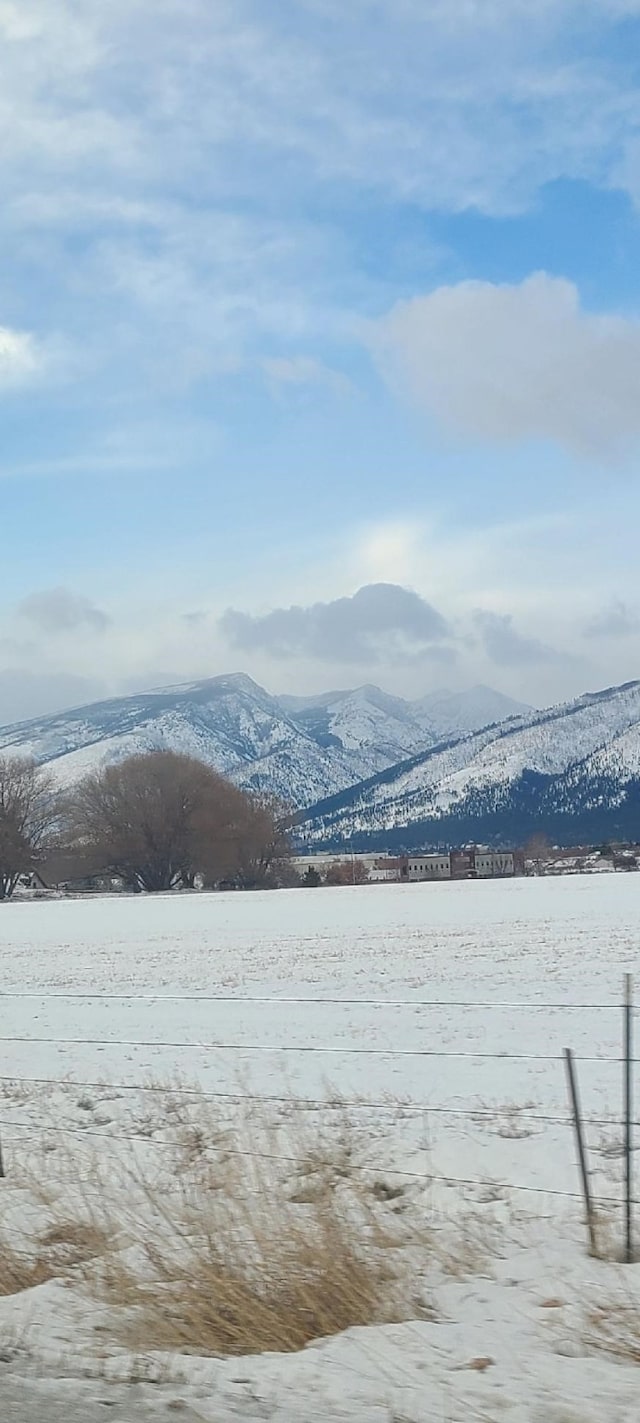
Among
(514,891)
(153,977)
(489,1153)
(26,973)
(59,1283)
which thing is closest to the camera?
(59,1283)

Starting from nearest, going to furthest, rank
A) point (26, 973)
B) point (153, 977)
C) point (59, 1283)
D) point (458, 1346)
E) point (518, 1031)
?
point (458, 1346)
point (59, 1283)
point (518, 1031)
point (153, 977)
point (26, 973)

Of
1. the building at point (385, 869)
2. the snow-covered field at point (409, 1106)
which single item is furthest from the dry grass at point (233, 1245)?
the building at point (385, 869)

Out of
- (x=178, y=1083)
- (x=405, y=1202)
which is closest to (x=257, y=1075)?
(x=178, y=1083)

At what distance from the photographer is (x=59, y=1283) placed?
6.58m

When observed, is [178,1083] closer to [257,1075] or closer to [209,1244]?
[257,1075]

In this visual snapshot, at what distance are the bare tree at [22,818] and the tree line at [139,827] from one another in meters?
0.10

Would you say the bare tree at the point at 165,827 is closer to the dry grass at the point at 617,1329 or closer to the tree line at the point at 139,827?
the tree line at the point at 139,827

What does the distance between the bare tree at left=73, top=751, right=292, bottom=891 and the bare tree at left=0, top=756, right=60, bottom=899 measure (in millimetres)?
3659

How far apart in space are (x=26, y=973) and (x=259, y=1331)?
26.5 metres

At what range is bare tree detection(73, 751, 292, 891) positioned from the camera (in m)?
106

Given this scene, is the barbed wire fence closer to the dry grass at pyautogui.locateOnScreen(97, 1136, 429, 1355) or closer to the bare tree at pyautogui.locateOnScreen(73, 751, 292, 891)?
the dry grass at pyautogui.locateOnScreen(97, 1136, 429, 1355)

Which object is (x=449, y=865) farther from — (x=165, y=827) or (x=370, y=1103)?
(x=370, y=1103)

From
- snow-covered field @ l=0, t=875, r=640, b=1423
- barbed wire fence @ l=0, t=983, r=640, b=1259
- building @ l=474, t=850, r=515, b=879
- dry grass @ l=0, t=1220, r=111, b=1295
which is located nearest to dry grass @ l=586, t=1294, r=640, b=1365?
snow-covered field @ l=0, t=875, r=640, b=1423

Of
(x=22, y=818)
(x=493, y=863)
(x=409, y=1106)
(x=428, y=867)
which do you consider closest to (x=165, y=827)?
(x=22, y=818)
